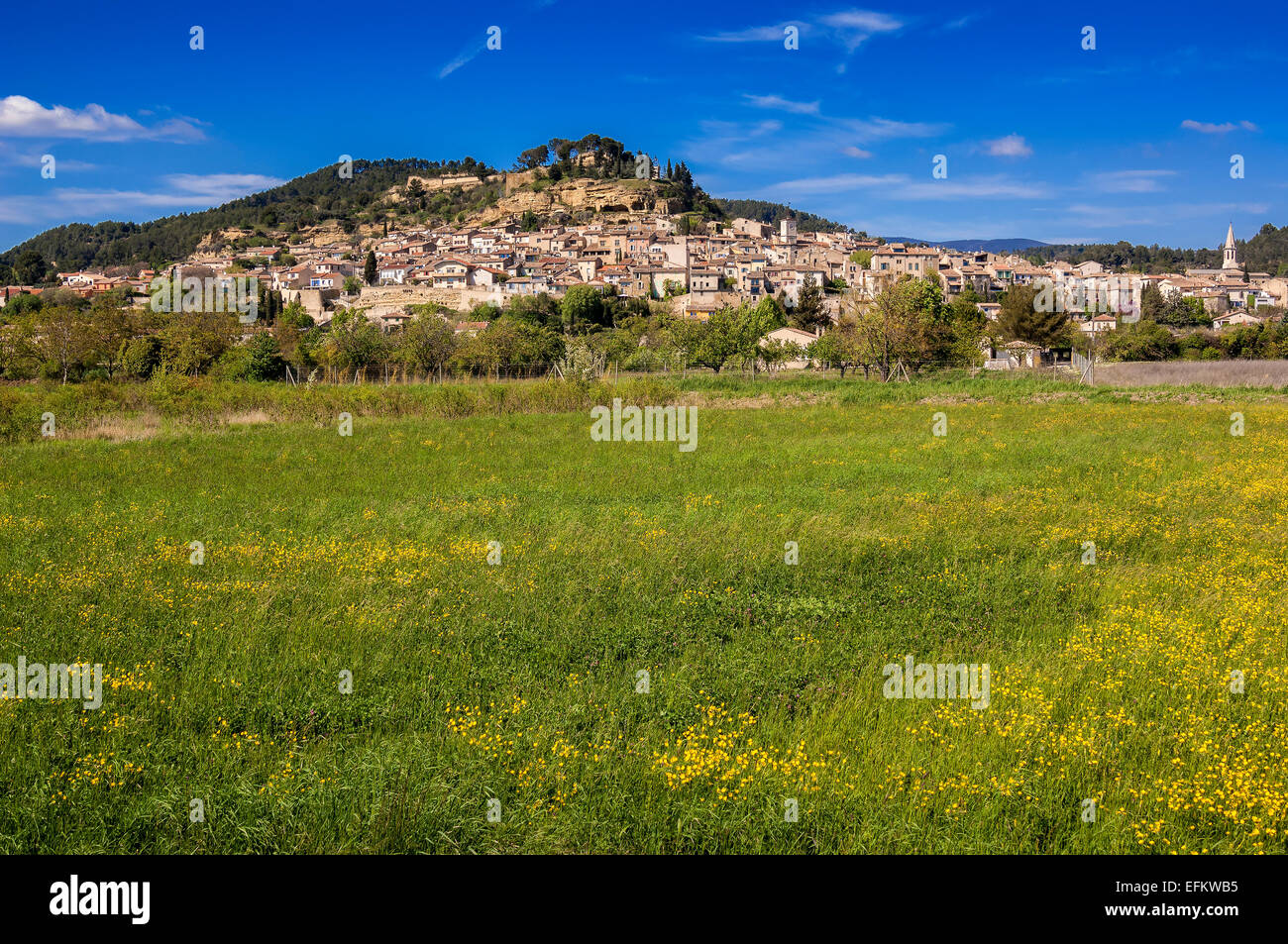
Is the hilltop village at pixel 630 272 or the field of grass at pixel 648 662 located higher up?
the hilltop village at pixel 630 272

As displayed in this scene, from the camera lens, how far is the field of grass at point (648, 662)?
5.22m

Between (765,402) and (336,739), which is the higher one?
(765,402)

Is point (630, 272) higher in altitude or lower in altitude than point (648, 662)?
higher

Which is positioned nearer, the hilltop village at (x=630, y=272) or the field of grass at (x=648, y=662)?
the field of grass at (x=648, y=662)

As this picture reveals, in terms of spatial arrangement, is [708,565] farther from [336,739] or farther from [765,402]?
[765,402]

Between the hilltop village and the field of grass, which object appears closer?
the field of grass

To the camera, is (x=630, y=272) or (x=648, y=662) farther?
(x=630, y=272)

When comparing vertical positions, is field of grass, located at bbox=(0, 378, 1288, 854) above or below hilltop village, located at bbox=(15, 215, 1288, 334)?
below

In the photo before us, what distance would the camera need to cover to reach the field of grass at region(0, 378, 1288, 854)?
522cm

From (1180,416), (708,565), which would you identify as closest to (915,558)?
(708,565)

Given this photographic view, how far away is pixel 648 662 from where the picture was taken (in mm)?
7684
